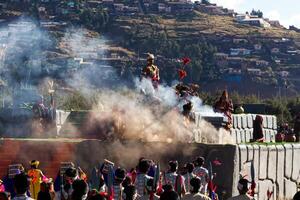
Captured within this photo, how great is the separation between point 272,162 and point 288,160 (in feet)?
3.52

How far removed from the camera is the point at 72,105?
49.1 metres

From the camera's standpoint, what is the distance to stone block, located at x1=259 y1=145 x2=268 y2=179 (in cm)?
2045

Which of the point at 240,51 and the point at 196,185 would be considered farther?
the point at 240,51

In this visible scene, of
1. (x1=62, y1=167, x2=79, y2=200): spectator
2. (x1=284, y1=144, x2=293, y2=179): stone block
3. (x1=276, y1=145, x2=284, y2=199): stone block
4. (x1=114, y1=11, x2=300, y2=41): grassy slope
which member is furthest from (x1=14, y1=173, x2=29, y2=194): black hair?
(x1=114, y1=11, x2=300, y2=41): grassy slope

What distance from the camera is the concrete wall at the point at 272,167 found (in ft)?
64.5

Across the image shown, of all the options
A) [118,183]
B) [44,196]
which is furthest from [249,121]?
[44,196]

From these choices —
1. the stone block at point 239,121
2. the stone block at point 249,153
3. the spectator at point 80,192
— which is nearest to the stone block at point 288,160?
the stone block at point 249,153

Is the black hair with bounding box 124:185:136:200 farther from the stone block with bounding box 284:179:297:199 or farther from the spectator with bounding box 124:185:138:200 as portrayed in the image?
the stone block with bounding box 284:179:297:199

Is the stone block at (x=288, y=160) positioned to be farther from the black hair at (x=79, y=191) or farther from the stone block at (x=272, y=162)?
the black hair at (x=79, y=191)

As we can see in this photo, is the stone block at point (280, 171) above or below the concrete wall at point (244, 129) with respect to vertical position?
above

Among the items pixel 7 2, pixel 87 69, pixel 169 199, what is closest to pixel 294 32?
pixel 7 2

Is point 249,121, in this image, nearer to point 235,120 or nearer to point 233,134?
point 235,120

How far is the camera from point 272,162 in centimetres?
2108

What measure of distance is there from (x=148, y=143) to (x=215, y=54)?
119201 mm
